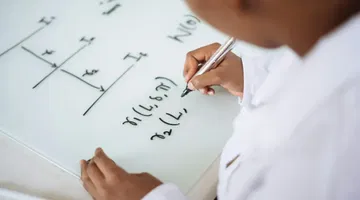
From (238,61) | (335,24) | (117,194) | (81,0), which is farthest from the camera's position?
(81,0)

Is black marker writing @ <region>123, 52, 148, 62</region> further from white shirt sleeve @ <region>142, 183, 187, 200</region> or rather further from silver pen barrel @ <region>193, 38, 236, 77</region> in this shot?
white shirt sleeve @ <region>142, 183, 187, 200</region>

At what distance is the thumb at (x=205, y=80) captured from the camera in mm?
517

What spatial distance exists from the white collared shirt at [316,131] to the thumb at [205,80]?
19 centimetres

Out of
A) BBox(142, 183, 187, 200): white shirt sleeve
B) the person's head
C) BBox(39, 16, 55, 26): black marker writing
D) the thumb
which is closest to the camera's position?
the person's head

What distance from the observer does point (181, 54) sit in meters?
0.58

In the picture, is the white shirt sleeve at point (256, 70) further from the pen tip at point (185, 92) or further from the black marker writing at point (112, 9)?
the black marker writing at point (112, 9)

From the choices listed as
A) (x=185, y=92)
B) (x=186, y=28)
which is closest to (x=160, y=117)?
(x=185, y=92)

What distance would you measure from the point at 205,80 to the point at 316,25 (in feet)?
0.92

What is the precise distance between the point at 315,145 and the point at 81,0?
509 mm

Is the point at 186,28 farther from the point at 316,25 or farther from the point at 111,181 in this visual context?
the point at 316,25

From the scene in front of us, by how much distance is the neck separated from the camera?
0.24 meters

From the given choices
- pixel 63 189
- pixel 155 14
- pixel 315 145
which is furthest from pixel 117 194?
pixel 155 14

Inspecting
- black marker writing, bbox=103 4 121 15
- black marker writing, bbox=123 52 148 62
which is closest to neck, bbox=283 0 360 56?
black marker writing, bbox=123 52 148 62

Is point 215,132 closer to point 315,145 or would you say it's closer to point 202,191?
point 202,191
